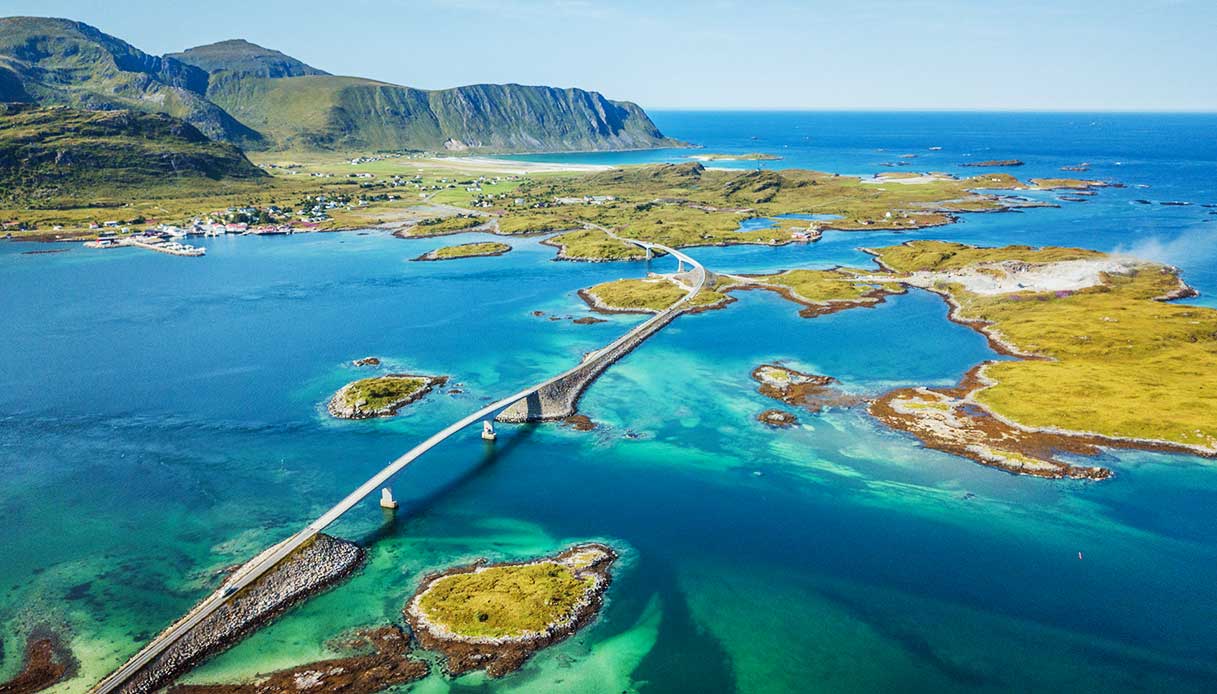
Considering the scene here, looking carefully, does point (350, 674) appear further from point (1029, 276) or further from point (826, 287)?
point (1029, 276)

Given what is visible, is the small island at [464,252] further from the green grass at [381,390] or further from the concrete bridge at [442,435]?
the green grass at [381,390]

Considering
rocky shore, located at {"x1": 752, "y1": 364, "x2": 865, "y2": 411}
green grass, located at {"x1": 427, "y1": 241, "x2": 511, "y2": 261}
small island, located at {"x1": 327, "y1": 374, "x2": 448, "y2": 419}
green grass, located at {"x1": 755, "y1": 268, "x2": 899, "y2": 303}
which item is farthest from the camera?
green grass, located at {"x1": 427, "y1": 241, "x2": 511, "y2": 261}

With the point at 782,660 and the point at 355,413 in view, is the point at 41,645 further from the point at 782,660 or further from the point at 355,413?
the point at 782,660

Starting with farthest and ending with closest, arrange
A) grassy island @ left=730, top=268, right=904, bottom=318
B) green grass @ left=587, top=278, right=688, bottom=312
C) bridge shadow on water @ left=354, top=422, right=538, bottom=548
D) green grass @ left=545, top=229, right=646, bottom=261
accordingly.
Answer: green grass @ left=545, top=229, right=646, bottom=261 → grassy island @ left=730, top=268, right=904, bottom=318 → green grass @ left=587, top=278, right=688, bottom=312 → bridge shadow on water @ left=354, top=422, right=538, bottom=548

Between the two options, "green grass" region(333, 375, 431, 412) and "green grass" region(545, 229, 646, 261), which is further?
"green grass" region(545, 229, 646, 261)

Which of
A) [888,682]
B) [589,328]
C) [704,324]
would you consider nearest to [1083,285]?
[704,324]

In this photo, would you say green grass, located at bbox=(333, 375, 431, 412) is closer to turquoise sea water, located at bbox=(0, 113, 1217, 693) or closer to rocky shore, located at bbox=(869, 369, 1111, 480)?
turquoise sea water, located at bbox=(0, 113, 1217, 693)

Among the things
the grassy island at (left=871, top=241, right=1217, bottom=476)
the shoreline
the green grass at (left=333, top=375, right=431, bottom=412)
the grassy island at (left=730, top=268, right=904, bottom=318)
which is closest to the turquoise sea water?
the green grass at (left=333, top=375, right=431, bottom=412)
